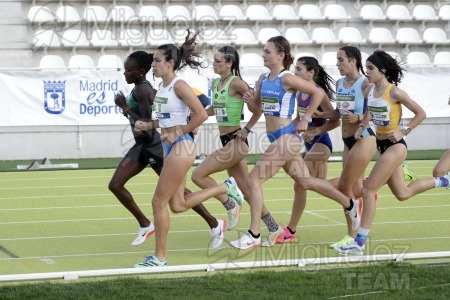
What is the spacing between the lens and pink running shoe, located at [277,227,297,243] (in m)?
9.39

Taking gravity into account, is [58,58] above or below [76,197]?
above

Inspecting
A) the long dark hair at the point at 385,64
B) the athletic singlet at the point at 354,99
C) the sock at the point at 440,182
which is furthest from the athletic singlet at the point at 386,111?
the sock at the point at 440,182

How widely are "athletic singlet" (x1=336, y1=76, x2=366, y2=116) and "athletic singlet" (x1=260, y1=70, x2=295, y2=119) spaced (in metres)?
0.65

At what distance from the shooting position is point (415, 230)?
10203 mm

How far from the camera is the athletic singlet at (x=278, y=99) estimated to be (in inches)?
349

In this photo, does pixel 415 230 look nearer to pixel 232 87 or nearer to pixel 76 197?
pixel 232 87

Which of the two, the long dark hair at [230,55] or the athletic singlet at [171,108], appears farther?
the long dark hair at [230,55]

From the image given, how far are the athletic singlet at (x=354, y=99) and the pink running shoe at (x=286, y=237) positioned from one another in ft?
4.61

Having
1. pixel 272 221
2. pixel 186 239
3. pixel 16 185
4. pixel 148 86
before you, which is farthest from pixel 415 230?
pixel 16 185

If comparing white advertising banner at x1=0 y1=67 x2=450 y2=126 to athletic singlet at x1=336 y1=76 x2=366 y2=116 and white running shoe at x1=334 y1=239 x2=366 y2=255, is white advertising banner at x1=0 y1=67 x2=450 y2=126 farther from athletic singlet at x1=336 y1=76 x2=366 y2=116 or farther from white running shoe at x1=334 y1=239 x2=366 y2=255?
white running shoe at x1=334 y1=239 x2=366 y2=255

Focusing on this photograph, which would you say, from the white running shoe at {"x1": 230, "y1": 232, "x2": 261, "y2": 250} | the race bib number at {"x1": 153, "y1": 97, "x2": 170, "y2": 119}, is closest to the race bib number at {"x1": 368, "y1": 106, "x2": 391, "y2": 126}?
the white running shoe at {"x1": 230, "y1": 232, "x2": 261, "y2": 250}

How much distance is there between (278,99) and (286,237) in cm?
156

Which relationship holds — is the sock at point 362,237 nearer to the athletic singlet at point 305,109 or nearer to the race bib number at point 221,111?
the athletic singlet at point 305,109

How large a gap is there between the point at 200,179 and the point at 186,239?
81 cm
